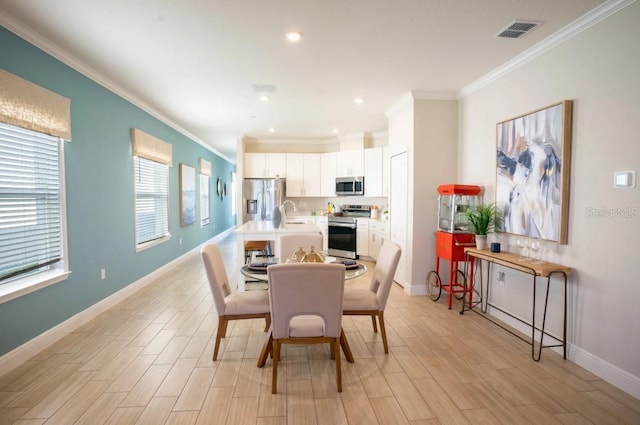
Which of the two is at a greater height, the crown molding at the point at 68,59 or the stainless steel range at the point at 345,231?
the crown molding at the point at 68,59

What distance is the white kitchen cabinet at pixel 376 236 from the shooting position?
573cm

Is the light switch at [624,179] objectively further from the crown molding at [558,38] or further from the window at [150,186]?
the window at [150,186]

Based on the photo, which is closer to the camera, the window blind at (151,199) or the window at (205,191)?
the window blind at (151,199)

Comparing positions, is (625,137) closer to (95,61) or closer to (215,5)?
(215,5)

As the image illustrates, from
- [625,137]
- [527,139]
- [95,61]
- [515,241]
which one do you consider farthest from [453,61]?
[95,61]

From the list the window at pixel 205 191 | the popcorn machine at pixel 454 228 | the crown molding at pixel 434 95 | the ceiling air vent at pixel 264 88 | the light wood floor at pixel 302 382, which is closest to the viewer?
the light wood floor at pixel 302 382

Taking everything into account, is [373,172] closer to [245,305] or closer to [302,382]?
[245,305]

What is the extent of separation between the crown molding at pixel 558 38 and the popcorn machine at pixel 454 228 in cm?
123

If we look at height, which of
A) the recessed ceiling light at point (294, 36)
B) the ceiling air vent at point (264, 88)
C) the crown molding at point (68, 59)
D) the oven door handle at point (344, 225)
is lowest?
the oven door handle at point (344, 225)

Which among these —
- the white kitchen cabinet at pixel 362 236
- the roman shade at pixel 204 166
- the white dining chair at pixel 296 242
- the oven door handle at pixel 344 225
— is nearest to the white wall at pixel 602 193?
the white dining chair at pixel 296 242

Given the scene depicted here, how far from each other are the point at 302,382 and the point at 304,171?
5.41 metres

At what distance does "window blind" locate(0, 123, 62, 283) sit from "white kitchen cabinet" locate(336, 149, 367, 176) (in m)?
4.87

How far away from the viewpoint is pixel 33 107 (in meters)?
2.62

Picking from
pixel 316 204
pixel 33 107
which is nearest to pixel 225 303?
pixel 33 107
